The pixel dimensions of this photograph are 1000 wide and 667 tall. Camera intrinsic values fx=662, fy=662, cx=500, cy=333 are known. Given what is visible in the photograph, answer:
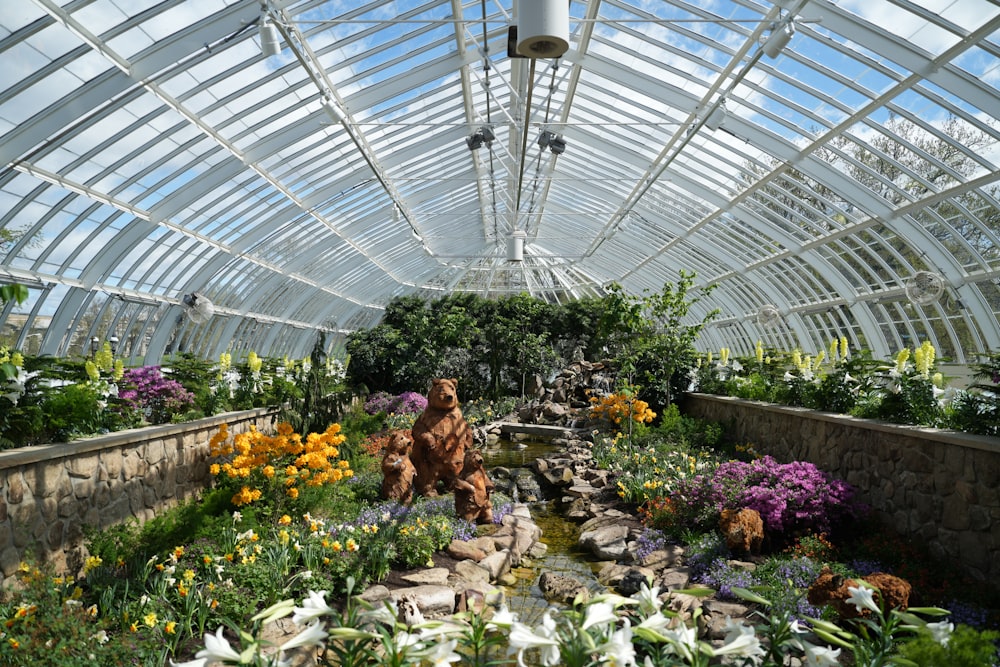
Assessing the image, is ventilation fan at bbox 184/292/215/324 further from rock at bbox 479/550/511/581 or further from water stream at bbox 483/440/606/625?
rock at bbox 479/550/511/581

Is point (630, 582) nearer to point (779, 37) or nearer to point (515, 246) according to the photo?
point (779, 37)

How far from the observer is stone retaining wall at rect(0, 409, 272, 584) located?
4750 millimetres

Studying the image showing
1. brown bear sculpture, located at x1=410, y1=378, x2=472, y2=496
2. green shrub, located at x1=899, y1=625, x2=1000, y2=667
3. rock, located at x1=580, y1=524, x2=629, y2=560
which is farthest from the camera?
brown bear sculpture, located at x1=410, y1=378, x2=472, y2=496

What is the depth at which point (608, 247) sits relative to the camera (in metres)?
26.0

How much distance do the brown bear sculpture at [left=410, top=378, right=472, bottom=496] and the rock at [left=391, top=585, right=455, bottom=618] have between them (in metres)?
2.33

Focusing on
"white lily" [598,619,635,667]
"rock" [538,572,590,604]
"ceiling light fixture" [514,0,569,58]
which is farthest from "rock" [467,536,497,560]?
"white lily" [598,619,635,667]

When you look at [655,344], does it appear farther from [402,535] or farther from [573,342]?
[402,535]

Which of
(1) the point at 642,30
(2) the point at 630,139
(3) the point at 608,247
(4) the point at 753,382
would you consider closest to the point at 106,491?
(4) the point at 753,382

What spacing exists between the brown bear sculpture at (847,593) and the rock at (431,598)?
2.74 meters

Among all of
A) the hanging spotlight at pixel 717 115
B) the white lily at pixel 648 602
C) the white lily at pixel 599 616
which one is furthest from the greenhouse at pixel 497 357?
the hanging spotlight at pixel 717 115

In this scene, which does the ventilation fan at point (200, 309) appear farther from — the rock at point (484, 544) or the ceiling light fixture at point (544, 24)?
the ceiling light fixture at point (544, 24)

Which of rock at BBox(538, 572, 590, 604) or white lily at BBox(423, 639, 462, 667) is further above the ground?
white lily at BBox(423, 639, 462, 667)

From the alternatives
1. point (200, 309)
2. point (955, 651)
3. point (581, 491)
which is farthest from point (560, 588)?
point (200, 309)

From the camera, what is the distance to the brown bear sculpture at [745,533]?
6223 millimetres
